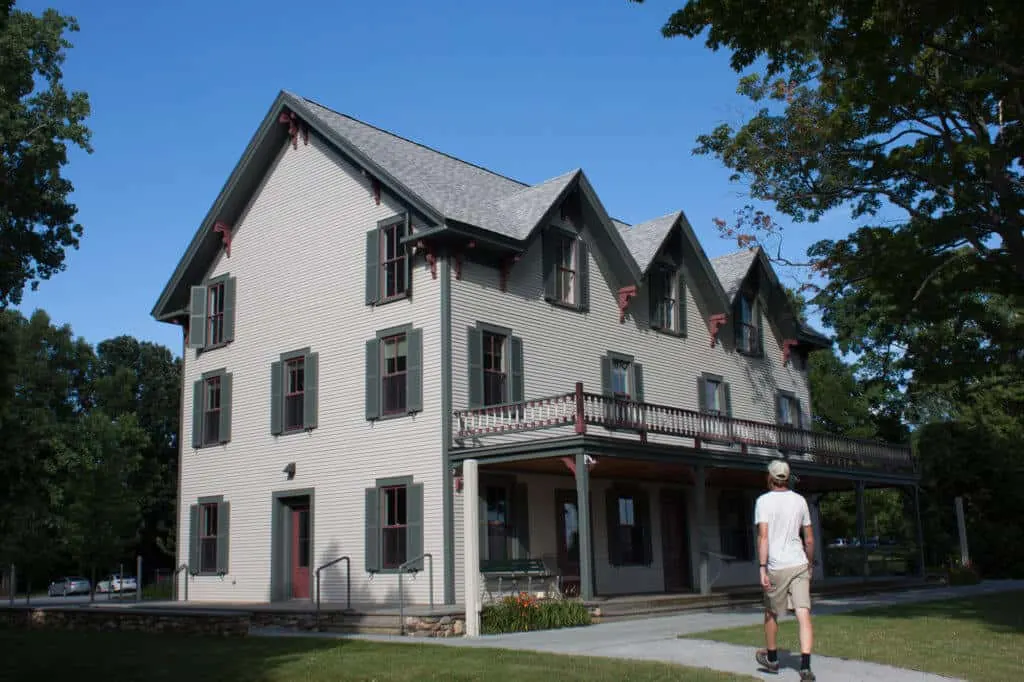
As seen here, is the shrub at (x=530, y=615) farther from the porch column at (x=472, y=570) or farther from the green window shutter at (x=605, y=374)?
the green window shutter at (x=605, y=374)

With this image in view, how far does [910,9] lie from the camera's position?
12.9 meters

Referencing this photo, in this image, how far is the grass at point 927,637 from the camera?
412 inches

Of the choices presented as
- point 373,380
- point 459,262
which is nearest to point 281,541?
point 373,380

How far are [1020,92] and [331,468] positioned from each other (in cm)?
1534

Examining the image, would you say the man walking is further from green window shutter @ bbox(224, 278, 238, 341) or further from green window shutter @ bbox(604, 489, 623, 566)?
green window shutter @ bbox(224, 278, 238, 341)

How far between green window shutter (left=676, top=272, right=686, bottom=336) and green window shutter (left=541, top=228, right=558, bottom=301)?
5.18 meters

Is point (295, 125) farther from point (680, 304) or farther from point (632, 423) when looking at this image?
point (632, 423)

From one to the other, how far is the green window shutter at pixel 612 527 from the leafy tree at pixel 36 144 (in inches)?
718

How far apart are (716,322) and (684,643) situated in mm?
17050

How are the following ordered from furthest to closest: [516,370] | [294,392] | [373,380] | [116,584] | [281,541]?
1. [116,584]
2. [294,392]
3. [281,541]
4. [516,370]
5. [373,380]

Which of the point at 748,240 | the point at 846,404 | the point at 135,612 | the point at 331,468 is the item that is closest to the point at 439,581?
the point at 331,468

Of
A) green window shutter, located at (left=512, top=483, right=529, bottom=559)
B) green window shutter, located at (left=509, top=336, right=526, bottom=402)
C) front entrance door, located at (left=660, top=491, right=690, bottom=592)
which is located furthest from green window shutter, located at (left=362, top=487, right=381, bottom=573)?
front entrance door, located at (left=660, top=491, right=690, bottom=592)

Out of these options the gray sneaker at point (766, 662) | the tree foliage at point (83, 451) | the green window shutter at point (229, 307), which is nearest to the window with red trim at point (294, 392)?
the green window shutter at point (229, 307)

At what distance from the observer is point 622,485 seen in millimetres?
24641
